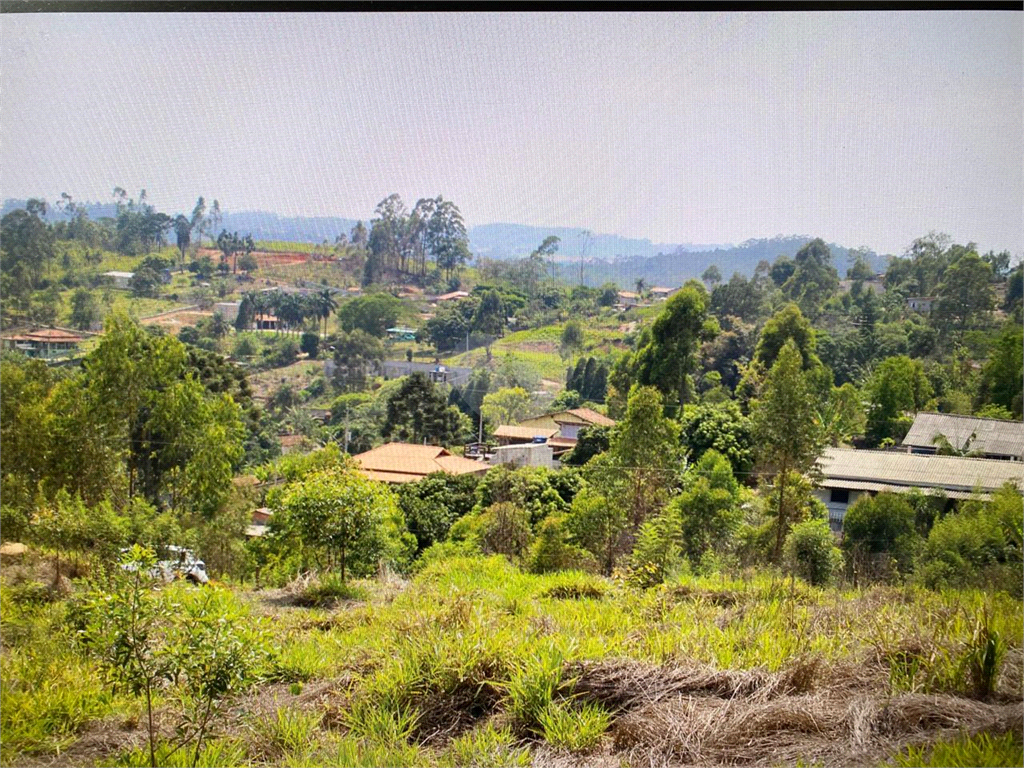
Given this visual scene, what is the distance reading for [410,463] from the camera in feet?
18.4

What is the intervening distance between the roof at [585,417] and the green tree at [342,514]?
1.15m

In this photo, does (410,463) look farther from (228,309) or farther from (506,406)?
(228,309)

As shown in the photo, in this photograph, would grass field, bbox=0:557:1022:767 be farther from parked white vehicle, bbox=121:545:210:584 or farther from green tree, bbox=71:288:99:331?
green tree, bbox=71:288:99:331

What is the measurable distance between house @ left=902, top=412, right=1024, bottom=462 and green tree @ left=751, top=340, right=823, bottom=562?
0.52 metres

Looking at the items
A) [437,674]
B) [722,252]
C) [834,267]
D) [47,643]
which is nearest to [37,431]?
[47,643]

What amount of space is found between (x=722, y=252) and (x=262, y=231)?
235 cm

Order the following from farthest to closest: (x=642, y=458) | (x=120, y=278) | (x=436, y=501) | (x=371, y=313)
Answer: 1. (x=436, y=501)
2. (x=642, y=458)
3. (x=371, y=313)
4. (x=120, y=278)

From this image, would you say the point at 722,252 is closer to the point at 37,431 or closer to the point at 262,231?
the point at 262,231

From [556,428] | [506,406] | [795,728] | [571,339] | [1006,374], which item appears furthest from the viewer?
[556,428]

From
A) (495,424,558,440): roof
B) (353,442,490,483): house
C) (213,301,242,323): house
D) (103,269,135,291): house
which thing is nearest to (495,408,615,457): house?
(495,424,558,440): roof

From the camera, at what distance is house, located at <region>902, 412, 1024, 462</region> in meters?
4.35

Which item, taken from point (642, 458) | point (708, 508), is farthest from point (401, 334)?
point (708, 508)

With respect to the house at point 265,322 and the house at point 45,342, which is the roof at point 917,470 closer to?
the house at point 265,322

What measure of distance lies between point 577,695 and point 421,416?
8.28 feet
